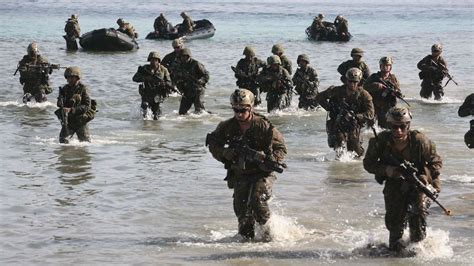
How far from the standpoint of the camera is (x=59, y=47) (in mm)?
47312

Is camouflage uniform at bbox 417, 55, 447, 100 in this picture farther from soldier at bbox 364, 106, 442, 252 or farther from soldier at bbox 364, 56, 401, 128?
soldier at bbox 364, 106, 442, 252

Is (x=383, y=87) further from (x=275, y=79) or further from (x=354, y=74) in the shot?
(x=275, y=79)

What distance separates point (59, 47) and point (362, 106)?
33.2m

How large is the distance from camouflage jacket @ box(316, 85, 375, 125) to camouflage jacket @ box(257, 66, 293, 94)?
7033 millimetres

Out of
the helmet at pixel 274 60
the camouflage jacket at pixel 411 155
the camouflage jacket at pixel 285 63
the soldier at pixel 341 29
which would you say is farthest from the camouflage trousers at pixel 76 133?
the soldier at pixel 341 29

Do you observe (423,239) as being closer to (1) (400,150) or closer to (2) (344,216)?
(1) (400,150)

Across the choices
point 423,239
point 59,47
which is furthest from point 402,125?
point 59,47

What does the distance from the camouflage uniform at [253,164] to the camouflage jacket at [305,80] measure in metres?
13.4

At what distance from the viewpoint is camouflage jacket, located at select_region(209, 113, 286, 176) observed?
11.0 meters

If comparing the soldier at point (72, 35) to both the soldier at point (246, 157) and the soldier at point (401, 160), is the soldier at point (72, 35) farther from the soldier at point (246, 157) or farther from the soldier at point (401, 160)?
the soldier at point (401, 160)

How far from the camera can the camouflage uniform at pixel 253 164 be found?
1097 centimetres

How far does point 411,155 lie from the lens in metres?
10.4

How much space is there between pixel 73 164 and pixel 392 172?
831 cm

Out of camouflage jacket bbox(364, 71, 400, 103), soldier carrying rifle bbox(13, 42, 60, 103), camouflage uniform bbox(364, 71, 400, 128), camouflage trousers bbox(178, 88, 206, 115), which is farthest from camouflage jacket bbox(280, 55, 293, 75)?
camouflage jacket bbox(364, 71, 400, 103)
